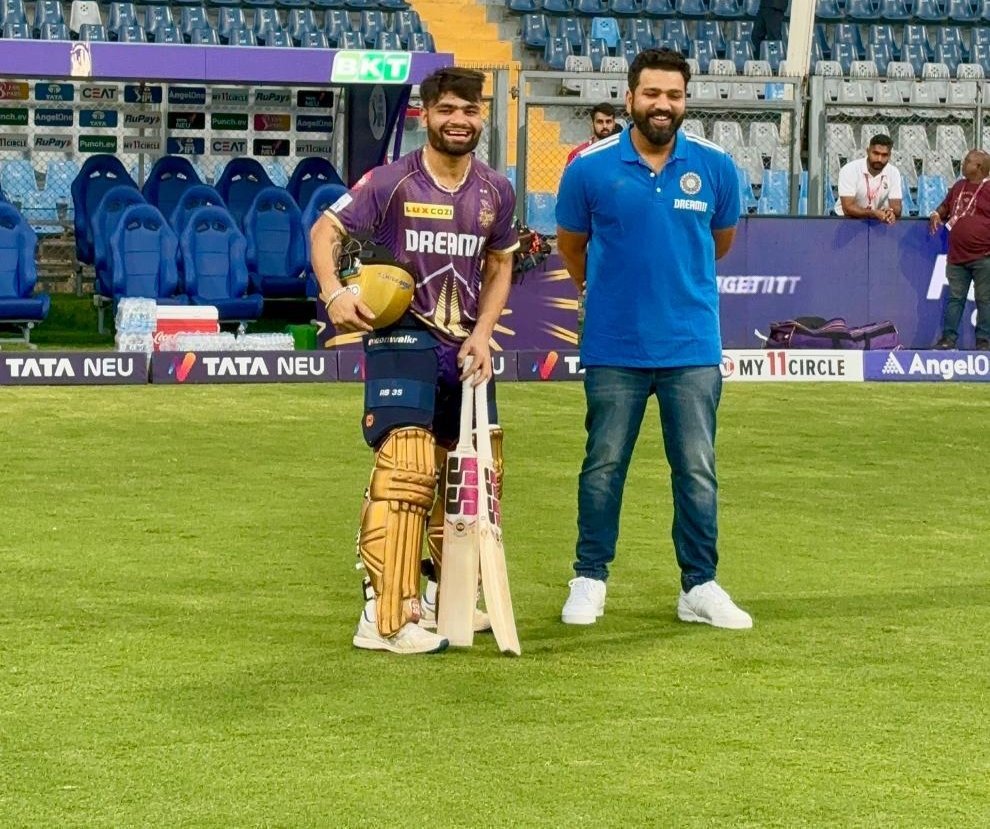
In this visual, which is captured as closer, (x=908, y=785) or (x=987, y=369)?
(x=908, y=785)

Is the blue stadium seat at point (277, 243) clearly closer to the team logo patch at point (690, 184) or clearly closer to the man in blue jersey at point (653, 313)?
the man in blue jersey at point (653, 313)

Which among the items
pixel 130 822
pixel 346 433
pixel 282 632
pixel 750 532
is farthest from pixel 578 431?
pixel 130 822

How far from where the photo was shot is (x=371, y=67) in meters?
→ 18.9

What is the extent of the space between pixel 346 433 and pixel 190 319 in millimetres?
4568

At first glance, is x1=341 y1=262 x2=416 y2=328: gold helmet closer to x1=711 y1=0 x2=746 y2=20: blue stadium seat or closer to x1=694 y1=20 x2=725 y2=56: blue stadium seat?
x1=694 y1=20 x2=725 y2=56: blue stadium seat

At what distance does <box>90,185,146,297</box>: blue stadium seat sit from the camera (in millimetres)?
19578

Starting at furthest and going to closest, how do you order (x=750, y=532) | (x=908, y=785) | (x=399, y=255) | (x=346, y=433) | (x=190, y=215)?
(x=190, y=215) < (x=346, y=433) < (x=750, y=532) < (x=399, y=255) < (x=908, y=785)

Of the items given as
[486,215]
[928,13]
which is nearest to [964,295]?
[486,215]

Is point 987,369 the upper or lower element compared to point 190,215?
lower

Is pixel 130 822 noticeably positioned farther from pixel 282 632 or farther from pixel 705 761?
pixel 282 632

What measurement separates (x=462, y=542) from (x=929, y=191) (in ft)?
68.9

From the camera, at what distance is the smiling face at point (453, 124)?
6.99 metres

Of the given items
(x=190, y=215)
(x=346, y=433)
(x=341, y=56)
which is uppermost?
(x=341, y=56)

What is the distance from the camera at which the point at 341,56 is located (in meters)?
19.0
